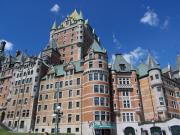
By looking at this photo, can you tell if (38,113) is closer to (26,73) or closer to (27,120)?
(27,120)

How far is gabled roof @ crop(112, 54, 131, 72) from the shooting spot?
2305 inches

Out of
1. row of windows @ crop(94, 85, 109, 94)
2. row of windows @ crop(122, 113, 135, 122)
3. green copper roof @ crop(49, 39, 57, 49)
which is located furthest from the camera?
green copper roof @ crop(49, 39, 57, 49)

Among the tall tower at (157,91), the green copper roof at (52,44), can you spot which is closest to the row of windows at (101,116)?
the tall tower at (157,91)

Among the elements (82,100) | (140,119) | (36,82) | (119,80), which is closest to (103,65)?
(119,80)

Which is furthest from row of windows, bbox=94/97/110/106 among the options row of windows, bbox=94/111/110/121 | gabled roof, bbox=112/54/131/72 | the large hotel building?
gabled roof, bbox=112/54/131/72

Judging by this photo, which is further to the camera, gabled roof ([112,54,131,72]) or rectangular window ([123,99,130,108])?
gabled roof ([112,54,131,72])

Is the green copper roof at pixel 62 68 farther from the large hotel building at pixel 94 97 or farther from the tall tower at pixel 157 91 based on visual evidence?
the tall tower at pixel 157 91

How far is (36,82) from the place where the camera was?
6262 cm

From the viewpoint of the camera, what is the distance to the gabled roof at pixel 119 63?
58.5 m

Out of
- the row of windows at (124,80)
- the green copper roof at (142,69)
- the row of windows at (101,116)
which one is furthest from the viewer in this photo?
the green copper roof at (142,69)

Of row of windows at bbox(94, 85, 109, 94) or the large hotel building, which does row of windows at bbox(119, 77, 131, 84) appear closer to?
the large hotel building

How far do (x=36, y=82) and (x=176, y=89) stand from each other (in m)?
43.7

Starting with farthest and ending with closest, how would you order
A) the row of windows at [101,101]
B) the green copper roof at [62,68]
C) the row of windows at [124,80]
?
1. the green copper roof at [62,68]
2. the row of windows at [124,80]
3. the row of windows at [101,101]

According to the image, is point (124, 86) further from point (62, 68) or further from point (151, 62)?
point (62, 68)
